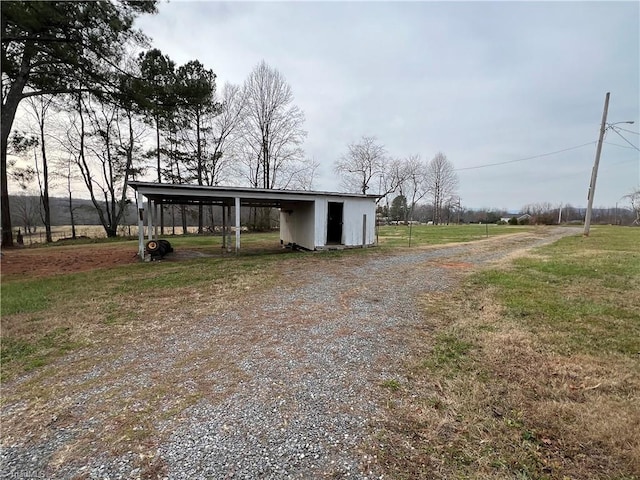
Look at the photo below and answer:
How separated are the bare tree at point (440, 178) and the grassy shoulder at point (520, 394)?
37.8 metres

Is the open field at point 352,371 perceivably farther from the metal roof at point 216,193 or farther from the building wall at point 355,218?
Answer: the building wall at point 355,218

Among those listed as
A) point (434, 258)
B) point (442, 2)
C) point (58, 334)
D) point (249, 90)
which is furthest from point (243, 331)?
point (249, 90)

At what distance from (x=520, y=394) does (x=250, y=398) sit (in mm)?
2233

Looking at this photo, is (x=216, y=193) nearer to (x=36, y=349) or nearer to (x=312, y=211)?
(x=312, y=211)

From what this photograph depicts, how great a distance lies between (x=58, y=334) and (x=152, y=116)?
7088mm

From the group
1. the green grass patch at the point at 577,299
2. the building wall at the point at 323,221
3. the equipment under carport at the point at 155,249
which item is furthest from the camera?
the building wall at the point at 323,221

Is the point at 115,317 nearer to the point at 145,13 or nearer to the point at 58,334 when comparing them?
the point at 58,334

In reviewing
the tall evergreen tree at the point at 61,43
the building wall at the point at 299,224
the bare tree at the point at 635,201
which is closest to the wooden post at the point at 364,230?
the building wall at the point at 299,224

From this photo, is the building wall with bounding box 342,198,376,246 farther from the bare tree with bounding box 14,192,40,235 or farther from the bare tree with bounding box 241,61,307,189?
the bare tree with bounding box 14,192,40,235

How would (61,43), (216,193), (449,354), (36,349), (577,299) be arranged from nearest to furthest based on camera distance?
(449,354) → (36,349) → (577,299) → (61,43) → (216,193)

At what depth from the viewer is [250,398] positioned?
7.61 feet

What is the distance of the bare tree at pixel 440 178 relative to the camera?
3971cm

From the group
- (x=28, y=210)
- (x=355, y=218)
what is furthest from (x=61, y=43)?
(x=28, y=210)

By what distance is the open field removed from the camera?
1757 mm
